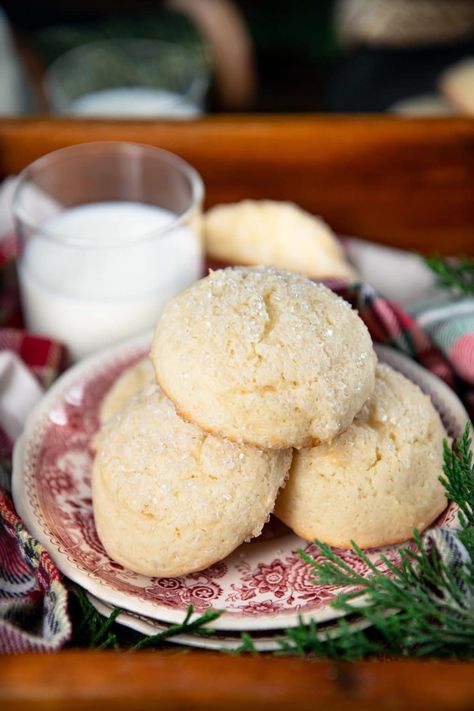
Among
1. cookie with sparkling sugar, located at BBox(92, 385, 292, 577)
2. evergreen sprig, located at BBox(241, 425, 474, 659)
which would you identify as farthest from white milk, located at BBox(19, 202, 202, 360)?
evergreen sprig, located at BBox(241, 425, 474, 659)

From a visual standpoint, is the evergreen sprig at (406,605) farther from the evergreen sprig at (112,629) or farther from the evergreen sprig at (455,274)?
the evergreen sprig at (455,274)

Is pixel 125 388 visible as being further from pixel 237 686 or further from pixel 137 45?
pixel 137 45

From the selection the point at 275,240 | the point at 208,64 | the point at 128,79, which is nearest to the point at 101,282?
the point at 275,240

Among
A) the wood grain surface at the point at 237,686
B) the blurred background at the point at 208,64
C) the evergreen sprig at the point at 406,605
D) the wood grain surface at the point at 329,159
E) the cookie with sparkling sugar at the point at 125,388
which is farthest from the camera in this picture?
the blurred background at the point at 208,64

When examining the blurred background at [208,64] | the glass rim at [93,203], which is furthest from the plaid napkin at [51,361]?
the blurred background at [208,64]

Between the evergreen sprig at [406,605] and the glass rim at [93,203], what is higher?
the glass rim at [93,203]

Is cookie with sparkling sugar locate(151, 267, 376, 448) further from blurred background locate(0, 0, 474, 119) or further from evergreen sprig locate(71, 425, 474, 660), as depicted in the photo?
blurred background locate(0, 0, 474, 119)

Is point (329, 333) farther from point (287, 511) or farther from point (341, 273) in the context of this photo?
point (341, 273)
